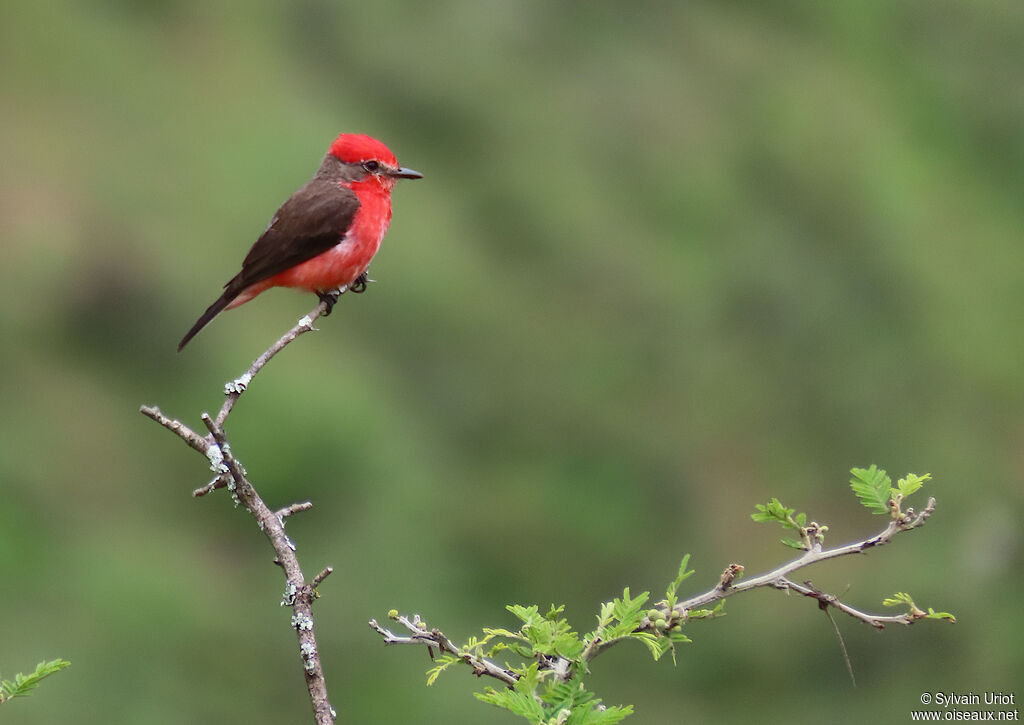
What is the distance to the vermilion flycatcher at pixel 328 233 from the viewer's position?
5.40 meters

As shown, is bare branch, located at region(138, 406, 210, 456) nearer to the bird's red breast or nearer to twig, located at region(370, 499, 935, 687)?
twig, located at region(370, 499, 935, 687)

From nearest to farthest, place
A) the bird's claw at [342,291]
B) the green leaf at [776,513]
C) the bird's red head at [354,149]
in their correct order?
1. the green leaf at [776,513]
2. the bird's claw at [342,291]
3. the bird's red head at [354,149]

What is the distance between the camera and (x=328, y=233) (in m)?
5.54

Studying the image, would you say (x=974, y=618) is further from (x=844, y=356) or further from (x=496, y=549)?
(x=496, y=549)

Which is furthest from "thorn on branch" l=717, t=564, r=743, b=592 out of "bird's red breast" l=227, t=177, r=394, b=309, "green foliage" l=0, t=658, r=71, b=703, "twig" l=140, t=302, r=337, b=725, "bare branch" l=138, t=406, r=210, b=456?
"bird's red breast" l=227, t=177, r=394, b=309

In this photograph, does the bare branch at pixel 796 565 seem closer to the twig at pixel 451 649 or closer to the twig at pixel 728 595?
the twig at pixel 728 595

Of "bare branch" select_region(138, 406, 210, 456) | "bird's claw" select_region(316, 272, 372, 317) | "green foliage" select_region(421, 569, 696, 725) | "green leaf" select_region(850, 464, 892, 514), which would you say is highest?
"bird's claw" select_region(316, 272, 372, 317)

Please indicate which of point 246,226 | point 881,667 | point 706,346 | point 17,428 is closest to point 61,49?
point 246,226

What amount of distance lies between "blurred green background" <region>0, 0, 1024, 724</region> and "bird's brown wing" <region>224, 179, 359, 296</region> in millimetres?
3272

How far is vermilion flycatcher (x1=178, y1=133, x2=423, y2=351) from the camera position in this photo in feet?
17.7

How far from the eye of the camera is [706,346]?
35.3ft

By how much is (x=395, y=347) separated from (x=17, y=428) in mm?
2813

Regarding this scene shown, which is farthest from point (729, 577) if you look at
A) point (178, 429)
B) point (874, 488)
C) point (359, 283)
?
point (359, 283)

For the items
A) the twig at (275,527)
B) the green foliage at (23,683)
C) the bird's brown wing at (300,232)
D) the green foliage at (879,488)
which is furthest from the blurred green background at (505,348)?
the green foliage at (879,488)
